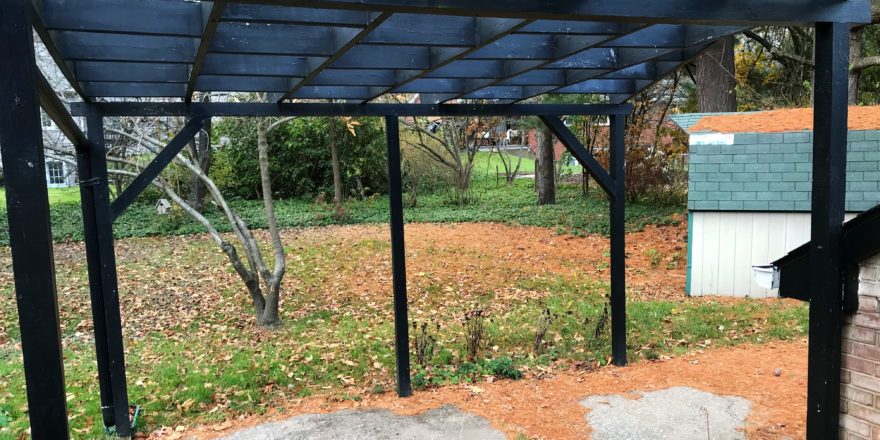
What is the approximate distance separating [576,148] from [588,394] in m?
2.30

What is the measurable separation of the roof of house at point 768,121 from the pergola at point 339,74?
3.77 meters

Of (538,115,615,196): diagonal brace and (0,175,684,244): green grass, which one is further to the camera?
(0,175,684,244): green grass

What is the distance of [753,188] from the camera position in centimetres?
847

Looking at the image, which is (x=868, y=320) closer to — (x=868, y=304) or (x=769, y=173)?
(x=868, y=304)

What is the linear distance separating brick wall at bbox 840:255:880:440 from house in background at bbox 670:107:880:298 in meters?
6.13

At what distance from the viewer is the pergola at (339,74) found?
1.92 m

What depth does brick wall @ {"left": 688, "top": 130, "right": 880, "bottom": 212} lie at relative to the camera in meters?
8.01

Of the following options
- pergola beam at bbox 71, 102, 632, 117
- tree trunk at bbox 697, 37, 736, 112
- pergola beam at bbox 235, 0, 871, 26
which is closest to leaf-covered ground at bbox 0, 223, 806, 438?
pergola beam at bbox 71, 102, 632, 117

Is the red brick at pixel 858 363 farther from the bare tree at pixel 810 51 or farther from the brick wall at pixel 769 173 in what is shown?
the brick wall at pixel 769 173

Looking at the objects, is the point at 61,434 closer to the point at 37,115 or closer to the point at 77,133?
the point at 37,115

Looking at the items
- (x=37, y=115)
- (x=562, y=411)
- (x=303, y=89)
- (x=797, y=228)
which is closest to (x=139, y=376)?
(x=303, y=89)

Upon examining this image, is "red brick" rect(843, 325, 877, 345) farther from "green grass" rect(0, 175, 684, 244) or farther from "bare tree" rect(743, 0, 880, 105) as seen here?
"green grass" rect(0, 175, 684, 244)

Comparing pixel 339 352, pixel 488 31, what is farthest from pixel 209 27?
pixel 339 352

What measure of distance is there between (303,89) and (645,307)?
542cm
